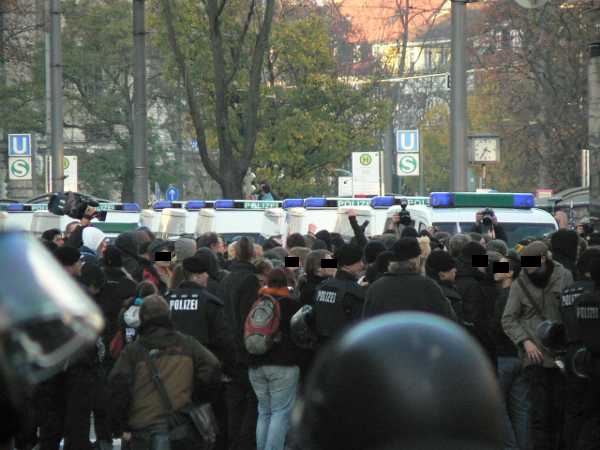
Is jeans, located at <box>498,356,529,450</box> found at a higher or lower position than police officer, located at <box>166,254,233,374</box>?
lower

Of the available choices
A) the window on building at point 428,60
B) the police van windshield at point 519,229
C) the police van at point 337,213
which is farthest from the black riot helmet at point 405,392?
the window on building at point 428,60

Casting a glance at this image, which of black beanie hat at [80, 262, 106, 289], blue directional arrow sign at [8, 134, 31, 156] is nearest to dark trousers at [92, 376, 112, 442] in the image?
black beanie hat at [80, 262, 106, 289]

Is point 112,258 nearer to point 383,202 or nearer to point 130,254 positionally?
point 130,254

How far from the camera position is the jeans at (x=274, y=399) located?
34.4 feet

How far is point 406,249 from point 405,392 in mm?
7149

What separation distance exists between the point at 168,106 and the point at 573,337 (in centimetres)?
4644

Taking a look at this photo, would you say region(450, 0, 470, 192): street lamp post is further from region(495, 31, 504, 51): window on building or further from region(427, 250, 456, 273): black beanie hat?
region(495, 31, 504, 51): window on building

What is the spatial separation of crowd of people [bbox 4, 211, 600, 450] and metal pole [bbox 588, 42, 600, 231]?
63.4 inches

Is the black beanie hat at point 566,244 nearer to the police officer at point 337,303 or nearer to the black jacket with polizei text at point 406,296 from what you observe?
the police officer at point 337,303

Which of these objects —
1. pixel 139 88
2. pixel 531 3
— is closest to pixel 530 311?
pixel 531 3

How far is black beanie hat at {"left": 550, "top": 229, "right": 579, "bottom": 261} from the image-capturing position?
11258 mm

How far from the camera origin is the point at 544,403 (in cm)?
1034

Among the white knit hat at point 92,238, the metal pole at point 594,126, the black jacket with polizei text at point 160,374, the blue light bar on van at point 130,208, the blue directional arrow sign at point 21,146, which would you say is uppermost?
the blue directional arrow sign at point 21,146

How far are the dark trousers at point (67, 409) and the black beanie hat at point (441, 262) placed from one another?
238 cm
